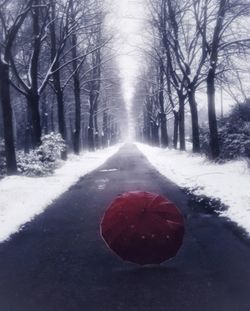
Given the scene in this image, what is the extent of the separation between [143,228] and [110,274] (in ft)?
2.78

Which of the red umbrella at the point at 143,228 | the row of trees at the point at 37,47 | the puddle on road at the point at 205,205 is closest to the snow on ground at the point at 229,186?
the puddle on road at the point at 205,205

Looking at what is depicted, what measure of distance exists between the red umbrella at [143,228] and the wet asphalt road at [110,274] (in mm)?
295

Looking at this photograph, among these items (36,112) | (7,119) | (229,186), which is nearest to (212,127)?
(36,112)

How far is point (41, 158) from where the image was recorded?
2209 centimetres

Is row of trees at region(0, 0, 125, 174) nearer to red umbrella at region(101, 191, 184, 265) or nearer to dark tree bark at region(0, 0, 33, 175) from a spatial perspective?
dark tree bark at region(0, 0, 33, 175)

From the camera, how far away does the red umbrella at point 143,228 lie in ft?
18.4

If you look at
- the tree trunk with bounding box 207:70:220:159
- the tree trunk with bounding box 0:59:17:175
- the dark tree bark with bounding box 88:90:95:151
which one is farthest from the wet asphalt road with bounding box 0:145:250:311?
the dark tree bark with bounding box 88:90:95:151

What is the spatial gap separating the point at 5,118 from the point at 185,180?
7.57 m

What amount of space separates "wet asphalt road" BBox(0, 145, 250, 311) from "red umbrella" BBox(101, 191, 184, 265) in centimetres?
29

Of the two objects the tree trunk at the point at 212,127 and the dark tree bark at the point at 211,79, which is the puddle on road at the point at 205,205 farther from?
the dark tree bark at the point at 211,79

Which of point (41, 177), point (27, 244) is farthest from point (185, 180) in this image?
point (27, 244)

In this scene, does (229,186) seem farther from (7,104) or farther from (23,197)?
(7,104)

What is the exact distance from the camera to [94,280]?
574cm

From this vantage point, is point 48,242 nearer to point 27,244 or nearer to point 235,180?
point 27,244
